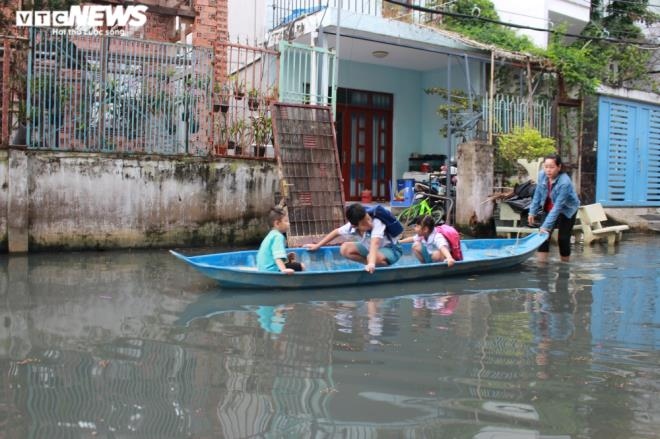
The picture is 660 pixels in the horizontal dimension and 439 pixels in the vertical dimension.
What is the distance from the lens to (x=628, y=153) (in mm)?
15867

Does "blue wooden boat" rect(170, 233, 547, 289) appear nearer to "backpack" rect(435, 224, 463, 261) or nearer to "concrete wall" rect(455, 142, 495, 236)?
"backpack" rect(435, 224, 463, 261)

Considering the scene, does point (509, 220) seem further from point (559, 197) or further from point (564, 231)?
point (559, 197)

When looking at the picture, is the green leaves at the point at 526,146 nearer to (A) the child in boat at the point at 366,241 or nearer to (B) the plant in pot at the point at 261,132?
(B) the plant in pot at the point at 261,132

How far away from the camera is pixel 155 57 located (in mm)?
10617

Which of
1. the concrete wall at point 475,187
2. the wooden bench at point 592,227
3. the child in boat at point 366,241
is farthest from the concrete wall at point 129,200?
the wooden bench at point 592,227

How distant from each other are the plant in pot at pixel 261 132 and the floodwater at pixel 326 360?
4068 millimetres

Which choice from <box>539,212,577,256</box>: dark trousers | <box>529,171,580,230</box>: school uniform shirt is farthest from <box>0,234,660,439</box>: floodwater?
<box>539,212,577,256</box>: dark trousers

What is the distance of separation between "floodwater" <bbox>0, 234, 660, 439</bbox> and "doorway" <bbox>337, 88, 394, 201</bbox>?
806 centimetres

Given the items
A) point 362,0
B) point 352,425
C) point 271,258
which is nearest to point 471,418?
point 352,425

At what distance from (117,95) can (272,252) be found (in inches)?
193

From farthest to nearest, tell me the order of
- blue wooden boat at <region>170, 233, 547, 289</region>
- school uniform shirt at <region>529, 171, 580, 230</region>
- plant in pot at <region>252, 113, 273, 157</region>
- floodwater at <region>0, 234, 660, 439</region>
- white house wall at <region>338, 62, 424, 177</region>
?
white house wall at <region>338, 62, 424, 177</region>
plant in pot at <region>252, 113, 273, 157</region>
school uniform shirt at <region>529, 171, 580, 230</region>
blue wooden boat at <region>170, 233, 547, 289</region>
floodwater at <region>0, 234, 660, 439</region>

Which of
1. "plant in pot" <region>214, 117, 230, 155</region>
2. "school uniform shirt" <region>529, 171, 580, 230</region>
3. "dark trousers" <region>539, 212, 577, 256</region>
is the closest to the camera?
"school uniform shirt" <region>529, 171, 580, 230</region>

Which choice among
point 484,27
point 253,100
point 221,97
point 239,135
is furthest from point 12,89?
point 484,27

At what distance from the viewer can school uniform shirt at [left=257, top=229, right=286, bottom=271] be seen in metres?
7.05
